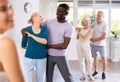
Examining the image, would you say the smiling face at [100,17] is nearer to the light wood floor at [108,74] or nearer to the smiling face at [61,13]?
the light wood floor at [108,74]

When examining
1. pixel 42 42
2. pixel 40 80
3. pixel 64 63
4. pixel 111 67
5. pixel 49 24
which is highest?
pixel 49 24

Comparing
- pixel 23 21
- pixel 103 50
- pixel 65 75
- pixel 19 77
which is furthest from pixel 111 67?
pixel 19 77

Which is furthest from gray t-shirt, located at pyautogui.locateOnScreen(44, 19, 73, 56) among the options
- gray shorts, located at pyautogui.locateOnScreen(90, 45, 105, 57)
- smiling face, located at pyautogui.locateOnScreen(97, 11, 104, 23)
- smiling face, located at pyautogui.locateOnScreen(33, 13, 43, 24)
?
gray shorts, located at pyautogui.locateOnScreen(90, 45, 105, 57)

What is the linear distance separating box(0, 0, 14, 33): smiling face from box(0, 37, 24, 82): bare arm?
0.08 ft

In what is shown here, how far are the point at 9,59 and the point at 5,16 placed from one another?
0.30 feet

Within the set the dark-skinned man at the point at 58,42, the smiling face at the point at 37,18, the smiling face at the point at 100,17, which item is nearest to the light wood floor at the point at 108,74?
the smiling face at the point at 100,17

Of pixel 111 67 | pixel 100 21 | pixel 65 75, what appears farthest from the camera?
pixel 111 67

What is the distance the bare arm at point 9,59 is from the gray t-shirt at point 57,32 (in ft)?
8.41

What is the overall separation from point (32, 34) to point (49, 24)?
0.24 metres

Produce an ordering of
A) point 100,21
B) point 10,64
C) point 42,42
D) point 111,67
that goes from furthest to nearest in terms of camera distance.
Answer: point 111,67 < point 100,21 < point 42,42 < point 10,64

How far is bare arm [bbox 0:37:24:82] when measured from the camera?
53cm

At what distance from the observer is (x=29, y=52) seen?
3129 mm

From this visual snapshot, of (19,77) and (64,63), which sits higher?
(19,77)

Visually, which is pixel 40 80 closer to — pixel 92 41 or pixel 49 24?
pixel 49 24
